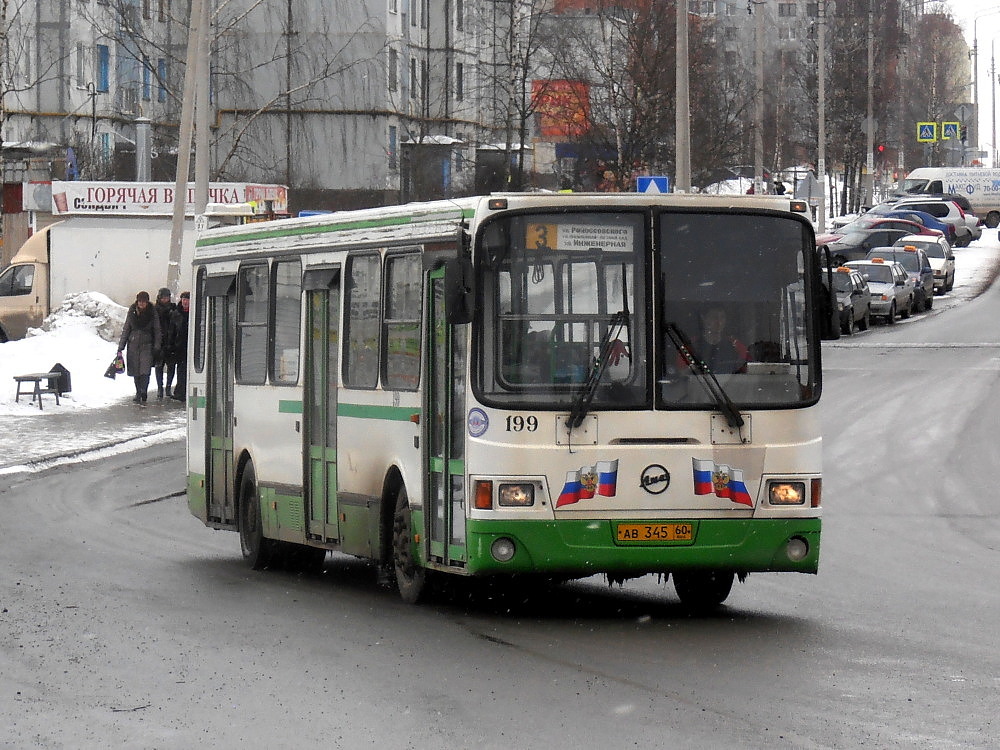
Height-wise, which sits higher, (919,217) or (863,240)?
(919,217)

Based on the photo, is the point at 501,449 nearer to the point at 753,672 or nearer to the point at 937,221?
the point at 753,672

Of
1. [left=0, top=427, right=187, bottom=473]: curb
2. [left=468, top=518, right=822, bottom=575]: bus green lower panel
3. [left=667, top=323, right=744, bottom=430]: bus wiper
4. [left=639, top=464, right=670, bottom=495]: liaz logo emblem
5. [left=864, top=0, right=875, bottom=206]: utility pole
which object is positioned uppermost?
[left=864, top=0, right=875, bottom=206]: utility pole

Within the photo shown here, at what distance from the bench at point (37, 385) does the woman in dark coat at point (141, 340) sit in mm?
1121

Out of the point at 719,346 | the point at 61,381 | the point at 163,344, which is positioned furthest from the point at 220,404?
the point at 61,381

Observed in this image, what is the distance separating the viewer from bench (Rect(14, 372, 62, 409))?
29.2m

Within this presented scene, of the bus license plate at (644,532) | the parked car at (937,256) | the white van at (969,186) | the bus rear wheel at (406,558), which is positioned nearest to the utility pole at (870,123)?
the white van at (969,186)

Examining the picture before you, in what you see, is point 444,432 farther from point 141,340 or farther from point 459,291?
point 141,340

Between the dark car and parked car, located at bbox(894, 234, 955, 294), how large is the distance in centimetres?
78

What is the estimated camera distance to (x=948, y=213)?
264ft

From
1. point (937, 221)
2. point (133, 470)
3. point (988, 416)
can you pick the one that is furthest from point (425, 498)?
A: point (937, 221)

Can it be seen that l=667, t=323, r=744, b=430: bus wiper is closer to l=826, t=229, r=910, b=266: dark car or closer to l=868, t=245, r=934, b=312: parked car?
l=868, t=245, r=934, b=312: parked car

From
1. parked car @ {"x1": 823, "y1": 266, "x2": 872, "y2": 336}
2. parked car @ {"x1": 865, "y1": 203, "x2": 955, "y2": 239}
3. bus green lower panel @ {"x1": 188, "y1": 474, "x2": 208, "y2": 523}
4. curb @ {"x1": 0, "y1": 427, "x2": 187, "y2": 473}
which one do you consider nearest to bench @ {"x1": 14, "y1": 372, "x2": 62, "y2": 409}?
curb @ {"x1": 0, "y1": 427, "x2": 187, "y2": 473}

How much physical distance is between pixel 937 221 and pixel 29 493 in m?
59.0

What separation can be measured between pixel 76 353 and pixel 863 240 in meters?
31.3
